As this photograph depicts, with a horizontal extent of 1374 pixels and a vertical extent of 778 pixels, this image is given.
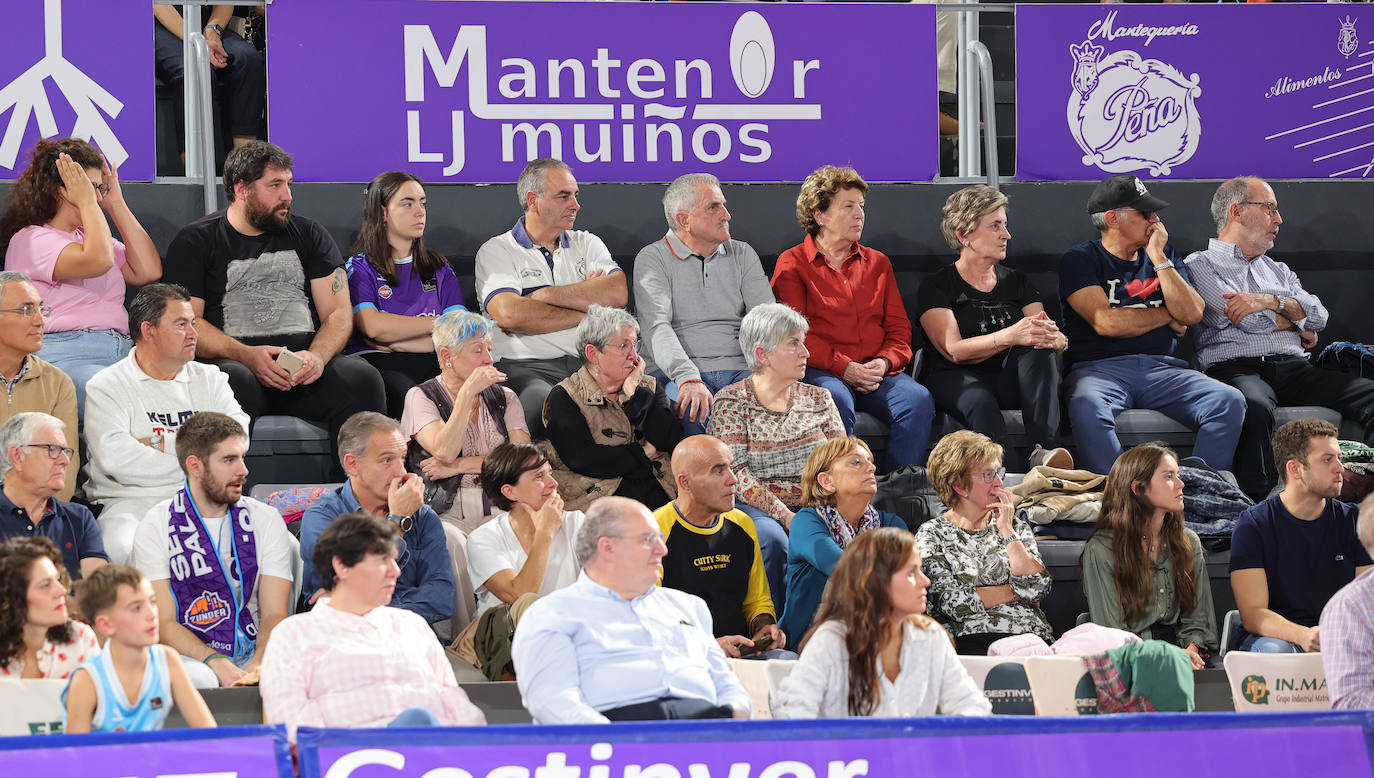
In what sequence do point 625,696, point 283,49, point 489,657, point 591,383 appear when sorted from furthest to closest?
point 283,49
point 591,383
point 489,657
point 625,696

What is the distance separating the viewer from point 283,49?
7211 millimetres

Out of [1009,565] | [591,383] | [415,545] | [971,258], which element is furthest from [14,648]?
[971,258]

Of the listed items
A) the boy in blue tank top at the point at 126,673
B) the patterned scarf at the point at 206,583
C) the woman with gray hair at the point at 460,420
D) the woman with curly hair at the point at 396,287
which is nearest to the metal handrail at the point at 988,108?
the woman with curly hair at the point at 396,287

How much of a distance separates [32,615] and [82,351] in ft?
6.98

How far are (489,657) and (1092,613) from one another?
210cm

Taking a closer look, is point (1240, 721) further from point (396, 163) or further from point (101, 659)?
point (396, 163)

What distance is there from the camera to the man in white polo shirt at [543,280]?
262 inches

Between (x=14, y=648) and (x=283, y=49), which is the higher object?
(x=283, y=49)

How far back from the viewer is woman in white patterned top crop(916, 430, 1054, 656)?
5.43 m

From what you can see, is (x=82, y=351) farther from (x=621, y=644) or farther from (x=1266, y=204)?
(x=1266, y=204)

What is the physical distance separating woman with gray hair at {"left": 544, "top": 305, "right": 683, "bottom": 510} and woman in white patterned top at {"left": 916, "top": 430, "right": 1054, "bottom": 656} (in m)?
1.07

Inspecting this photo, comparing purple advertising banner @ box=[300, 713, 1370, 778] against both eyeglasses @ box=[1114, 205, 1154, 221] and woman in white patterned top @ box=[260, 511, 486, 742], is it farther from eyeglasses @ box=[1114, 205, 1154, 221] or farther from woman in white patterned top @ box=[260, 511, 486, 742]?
eyeglasses @ box=[1114, 205, 1154, 221]

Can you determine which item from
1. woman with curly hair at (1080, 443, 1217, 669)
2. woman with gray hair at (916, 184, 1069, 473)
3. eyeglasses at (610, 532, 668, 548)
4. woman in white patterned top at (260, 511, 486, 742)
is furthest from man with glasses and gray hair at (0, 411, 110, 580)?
woman with gray hair at (916, 184, 1069, 473)

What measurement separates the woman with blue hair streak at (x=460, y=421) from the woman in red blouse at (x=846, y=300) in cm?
142
